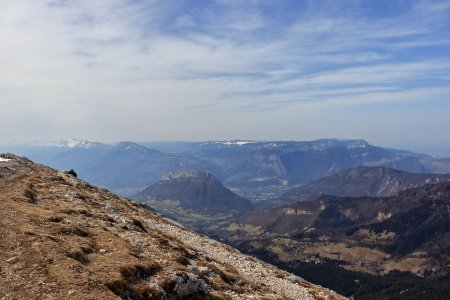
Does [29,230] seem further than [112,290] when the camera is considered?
Yes

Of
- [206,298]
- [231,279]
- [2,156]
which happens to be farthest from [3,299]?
[2,156]

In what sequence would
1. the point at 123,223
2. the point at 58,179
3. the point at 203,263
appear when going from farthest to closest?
the point at 58,179, the point at 123,223, the point at 203,263

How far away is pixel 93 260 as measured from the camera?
39094mm

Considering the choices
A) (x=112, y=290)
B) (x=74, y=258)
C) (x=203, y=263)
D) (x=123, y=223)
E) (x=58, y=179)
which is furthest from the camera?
(x=58, y=179)

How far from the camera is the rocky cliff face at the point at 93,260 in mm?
32469

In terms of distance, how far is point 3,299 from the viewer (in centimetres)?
2925

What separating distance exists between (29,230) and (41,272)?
977cm

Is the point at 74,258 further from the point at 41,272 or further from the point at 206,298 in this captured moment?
the point at 206,298

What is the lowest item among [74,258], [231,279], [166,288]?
[231,279]

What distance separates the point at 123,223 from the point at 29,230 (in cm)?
2105

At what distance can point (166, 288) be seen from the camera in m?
37.7

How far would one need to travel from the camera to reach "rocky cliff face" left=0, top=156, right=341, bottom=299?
3247cm

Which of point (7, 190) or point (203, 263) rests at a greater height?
point (7, 190)

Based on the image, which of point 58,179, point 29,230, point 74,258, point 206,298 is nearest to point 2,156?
point 58,179
